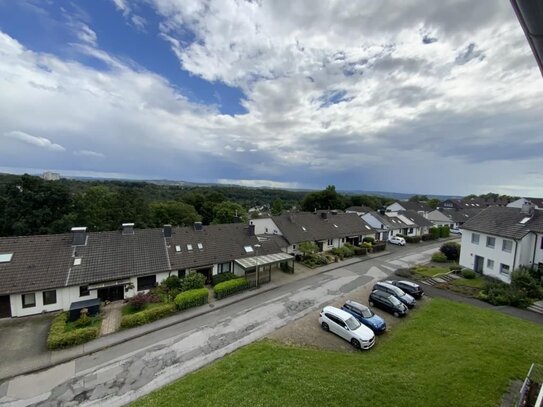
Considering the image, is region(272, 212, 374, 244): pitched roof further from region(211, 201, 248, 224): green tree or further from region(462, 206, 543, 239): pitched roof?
region(211, 201, 248, 224): green tree

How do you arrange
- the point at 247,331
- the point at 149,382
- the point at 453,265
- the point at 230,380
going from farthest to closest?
the point at 453,265 < the point at 247,331 < the point at 149,382 < the point at 230,380

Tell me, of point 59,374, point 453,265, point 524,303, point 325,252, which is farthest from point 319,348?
point 453,265

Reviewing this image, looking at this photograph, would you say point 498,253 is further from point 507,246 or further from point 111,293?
point 111,293

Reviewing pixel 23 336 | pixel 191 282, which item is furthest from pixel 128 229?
pixel 23 336

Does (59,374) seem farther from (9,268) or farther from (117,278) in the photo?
(9,268)

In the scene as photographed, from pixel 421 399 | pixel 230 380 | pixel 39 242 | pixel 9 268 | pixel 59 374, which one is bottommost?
pixel 59 374

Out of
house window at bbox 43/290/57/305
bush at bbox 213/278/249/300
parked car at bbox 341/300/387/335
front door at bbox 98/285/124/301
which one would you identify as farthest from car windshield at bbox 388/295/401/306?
house window at bbox 43/290/57/305
